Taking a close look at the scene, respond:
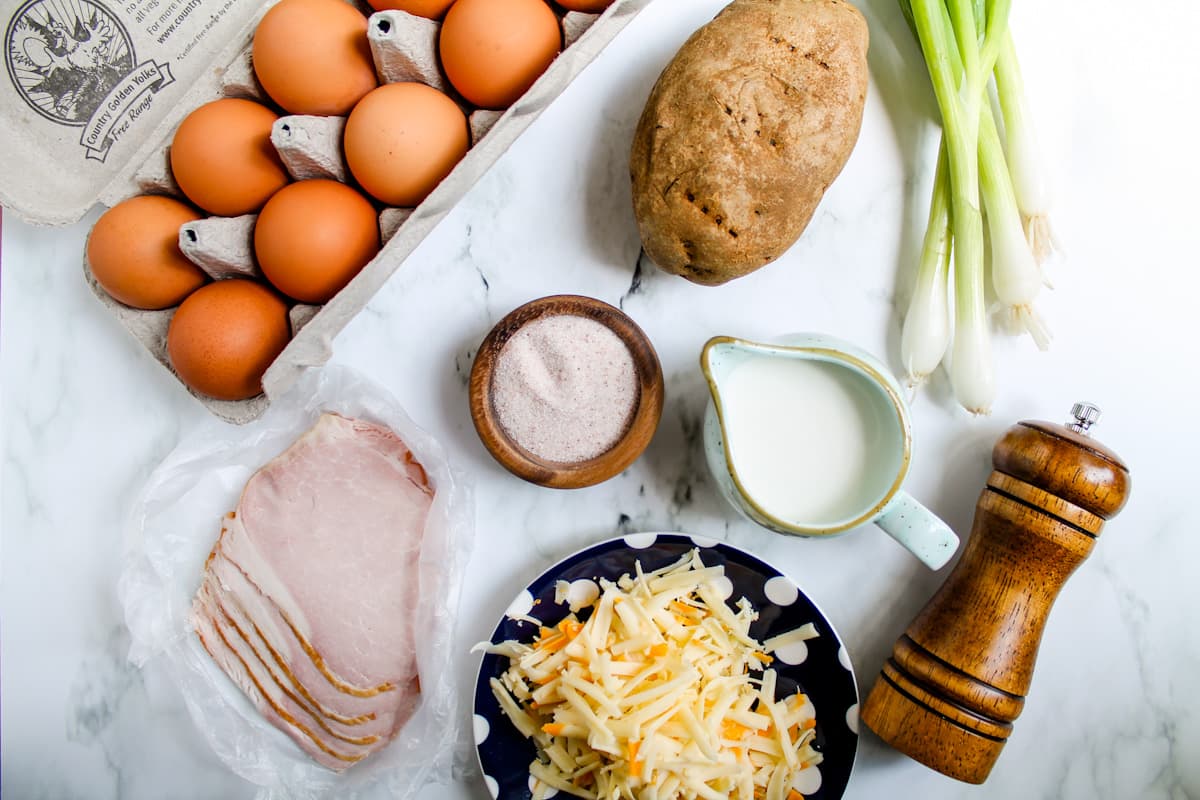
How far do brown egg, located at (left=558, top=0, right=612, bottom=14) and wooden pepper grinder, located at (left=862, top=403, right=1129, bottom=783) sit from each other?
747 millimetres

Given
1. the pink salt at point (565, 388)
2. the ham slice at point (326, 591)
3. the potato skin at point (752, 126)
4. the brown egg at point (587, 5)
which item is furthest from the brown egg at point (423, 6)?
the ham slice at point (326, 591)

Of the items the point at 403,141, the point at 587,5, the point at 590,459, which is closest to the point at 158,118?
the point at 403,141

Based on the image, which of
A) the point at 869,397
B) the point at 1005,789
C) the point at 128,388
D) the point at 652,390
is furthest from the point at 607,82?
the point at 1005,789

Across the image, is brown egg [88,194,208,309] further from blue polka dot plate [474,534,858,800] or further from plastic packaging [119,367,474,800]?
blue polka dot plate [474,534,858,800]

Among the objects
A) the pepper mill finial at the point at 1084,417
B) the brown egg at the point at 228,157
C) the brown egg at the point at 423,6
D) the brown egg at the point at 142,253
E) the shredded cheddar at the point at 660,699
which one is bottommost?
the shredded cheddar at the point at 660,699

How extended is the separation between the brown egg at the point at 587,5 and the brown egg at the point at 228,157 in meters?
0.40

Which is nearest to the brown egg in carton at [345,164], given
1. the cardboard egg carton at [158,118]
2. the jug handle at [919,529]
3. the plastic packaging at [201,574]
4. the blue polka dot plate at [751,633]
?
the cardboard egg carton at [158,118]

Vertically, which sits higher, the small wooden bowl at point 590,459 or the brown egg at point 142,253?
the brown egg at point 142,253

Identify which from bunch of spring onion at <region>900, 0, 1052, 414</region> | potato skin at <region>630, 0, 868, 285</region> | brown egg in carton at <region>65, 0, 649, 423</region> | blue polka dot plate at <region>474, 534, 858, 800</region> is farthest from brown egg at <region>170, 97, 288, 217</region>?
bunch of spring onion at <region>900, 0, 1052, 414</region>

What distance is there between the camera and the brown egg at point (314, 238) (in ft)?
2.86

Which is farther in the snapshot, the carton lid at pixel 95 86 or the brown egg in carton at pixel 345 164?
the carton lid at pixel 95 86

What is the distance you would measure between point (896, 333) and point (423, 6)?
29.9 inches

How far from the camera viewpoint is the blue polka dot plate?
96cm

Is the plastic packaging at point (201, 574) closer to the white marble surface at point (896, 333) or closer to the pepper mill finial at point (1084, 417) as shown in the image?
the white marble surface at point (896, 333)
